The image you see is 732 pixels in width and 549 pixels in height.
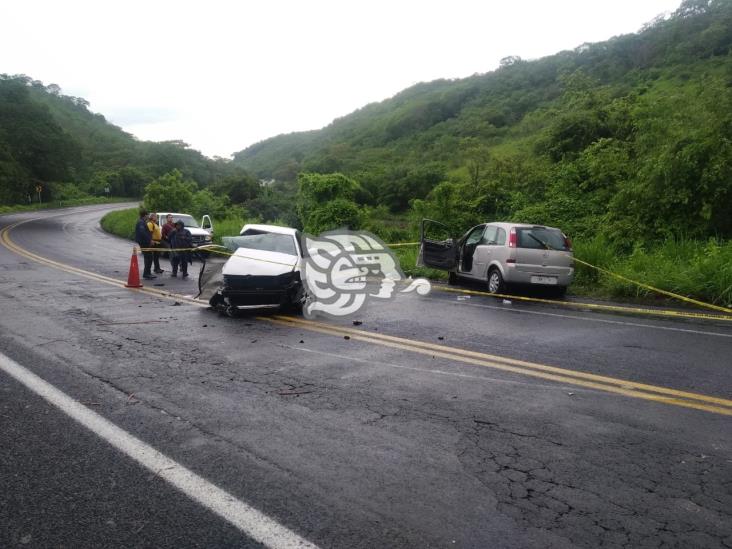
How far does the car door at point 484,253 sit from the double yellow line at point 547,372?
5379 millimetres

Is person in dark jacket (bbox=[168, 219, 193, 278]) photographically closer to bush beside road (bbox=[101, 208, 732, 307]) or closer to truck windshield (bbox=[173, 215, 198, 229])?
bush beside road (bbox=[101, 208, 732, 307])

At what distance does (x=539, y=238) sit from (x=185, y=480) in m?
10.1

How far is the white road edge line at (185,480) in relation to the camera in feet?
9.53

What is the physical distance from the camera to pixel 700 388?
5.36 metres

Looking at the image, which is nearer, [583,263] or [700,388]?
[700,388]

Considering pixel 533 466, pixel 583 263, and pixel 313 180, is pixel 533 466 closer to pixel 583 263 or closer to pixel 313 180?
pixel 583 263

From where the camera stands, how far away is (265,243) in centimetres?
1057

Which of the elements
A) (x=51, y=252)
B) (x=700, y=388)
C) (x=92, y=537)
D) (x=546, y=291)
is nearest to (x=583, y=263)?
(x=546, y=291)

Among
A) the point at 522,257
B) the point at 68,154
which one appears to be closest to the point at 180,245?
the point at 522,257

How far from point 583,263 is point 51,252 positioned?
18.3 metres

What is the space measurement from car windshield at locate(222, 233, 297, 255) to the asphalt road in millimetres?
2438

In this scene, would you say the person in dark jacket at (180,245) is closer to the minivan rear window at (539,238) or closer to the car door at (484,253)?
the car door at (484,253)

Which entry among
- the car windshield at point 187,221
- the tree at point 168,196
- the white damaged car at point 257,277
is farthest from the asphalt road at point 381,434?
the tree at point 168,196

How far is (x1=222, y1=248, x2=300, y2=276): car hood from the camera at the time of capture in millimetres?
9344
